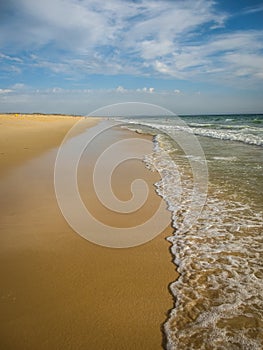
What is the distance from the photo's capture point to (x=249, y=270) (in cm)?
314

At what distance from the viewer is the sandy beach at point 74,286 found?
220 centimetres

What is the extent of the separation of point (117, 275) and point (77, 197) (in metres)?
2.85

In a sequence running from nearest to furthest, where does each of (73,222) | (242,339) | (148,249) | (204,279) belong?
1. (242,339)
2. (204,279)
3. (148,249)
4. (73,222)

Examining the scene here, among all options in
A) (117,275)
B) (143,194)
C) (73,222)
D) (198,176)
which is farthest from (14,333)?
(198,176)

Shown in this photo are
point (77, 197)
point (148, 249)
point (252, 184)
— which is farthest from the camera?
point (252, 184)

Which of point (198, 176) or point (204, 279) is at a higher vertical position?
point (198, 176)

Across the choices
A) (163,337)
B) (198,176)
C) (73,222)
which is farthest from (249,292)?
(198,176)

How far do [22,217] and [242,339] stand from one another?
3.68 metres

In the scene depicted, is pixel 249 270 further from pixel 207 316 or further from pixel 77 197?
pixel 77 197

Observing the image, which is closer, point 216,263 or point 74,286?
point 74,286

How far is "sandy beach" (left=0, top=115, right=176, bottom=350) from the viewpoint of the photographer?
2199 millimetres

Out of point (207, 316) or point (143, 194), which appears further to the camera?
point (143, 194)

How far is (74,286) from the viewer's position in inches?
110

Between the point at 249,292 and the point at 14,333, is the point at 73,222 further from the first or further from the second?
the point at 249,292
